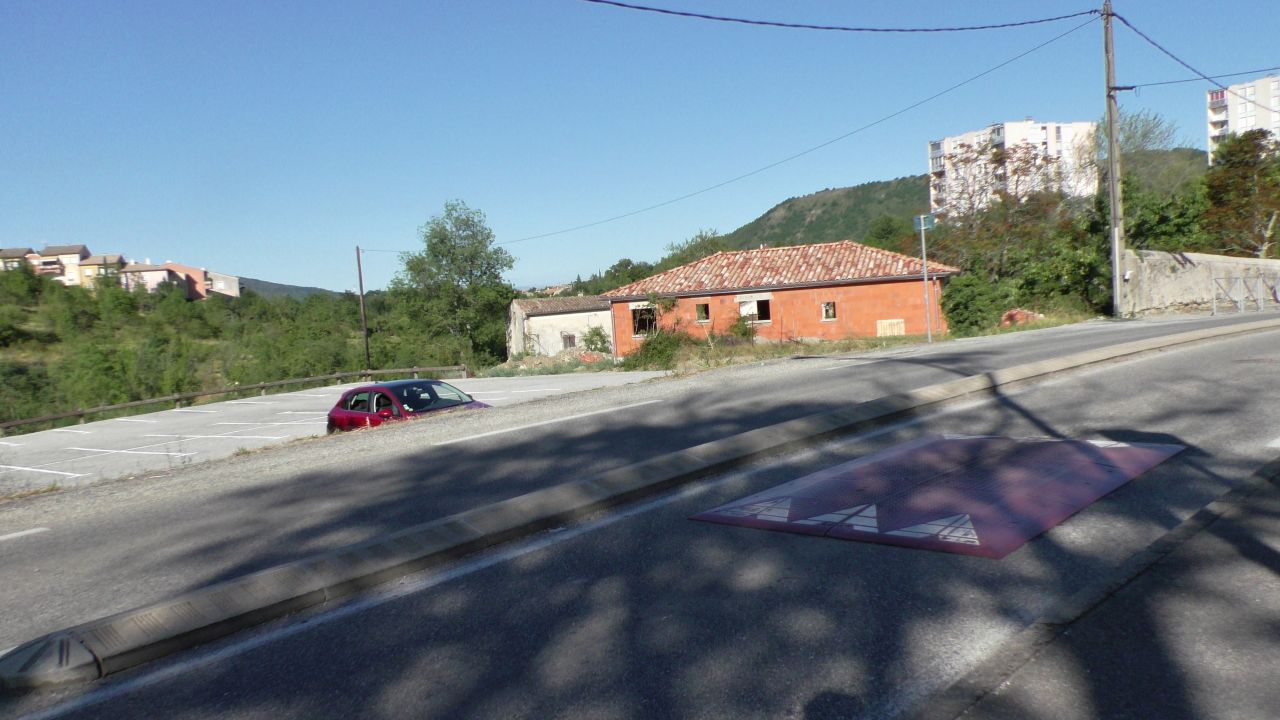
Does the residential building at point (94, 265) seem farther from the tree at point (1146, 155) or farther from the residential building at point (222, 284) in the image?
the tree at point (1146, 155)

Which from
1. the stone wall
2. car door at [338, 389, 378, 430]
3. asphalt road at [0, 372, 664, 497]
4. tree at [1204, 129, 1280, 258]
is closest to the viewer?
car door at [338, 389, 378, 430]

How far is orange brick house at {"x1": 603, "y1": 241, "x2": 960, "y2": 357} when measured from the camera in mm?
41281

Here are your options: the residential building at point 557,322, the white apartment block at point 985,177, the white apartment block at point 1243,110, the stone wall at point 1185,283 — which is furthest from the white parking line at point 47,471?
the white apartment block at point 1243,110

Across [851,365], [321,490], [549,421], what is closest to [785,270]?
[851,365]

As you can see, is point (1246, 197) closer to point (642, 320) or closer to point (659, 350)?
point (642, 320)

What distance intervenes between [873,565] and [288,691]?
122 inches

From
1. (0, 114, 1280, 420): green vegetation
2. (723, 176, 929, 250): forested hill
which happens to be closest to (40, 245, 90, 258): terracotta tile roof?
(0, 114, 1280, 420): green vegetation

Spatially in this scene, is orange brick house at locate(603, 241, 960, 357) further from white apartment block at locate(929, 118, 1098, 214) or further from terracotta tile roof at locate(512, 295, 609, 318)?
terracotta tile roof at locate(512, 295, 609, 318)

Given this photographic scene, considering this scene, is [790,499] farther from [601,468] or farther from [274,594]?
[274,594]

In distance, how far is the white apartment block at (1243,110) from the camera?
498ft

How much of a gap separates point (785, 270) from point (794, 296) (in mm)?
2149

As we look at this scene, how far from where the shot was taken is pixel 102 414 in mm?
43406

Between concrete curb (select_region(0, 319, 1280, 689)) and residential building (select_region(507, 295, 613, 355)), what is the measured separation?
183 feet

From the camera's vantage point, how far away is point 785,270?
45.6 meters
